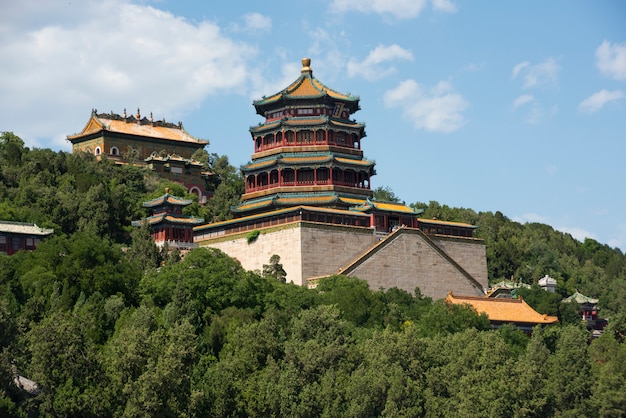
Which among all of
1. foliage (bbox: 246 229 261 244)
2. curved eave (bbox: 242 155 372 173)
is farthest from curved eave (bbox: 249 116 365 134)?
foliage (bbox: 246 229 261 244)

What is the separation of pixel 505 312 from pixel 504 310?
0.90 ft

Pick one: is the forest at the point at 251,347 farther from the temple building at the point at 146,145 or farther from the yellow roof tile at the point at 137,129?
the yellow roof tile at the point at 137,129

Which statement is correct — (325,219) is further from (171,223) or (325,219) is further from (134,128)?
(134,128)

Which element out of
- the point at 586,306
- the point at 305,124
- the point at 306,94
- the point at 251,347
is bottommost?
the point at 251,347

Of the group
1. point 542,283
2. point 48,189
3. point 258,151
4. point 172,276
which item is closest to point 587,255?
point 542,283

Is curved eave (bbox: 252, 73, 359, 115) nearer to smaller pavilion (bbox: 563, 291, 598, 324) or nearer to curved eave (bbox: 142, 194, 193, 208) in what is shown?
curved eave (bbox: 142, 194, 193, 208)

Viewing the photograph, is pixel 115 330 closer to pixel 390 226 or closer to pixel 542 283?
pixel 390 226

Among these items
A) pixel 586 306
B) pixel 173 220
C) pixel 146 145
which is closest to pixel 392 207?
pixel 173 220

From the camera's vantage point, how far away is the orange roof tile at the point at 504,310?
85.4 metres

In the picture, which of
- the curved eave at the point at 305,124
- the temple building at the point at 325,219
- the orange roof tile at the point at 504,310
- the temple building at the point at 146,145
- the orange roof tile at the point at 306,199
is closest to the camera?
the orange roof tile at the point at 504,310

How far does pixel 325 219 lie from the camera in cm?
8838

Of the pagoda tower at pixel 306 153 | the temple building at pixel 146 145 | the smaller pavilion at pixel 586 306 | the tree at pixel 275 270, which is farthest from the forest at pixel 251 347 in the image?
the temple building at pixel 146 145

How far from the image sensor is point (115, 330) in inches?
2670

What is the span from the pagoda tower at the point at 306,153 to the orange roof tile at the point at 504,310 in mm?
11366
